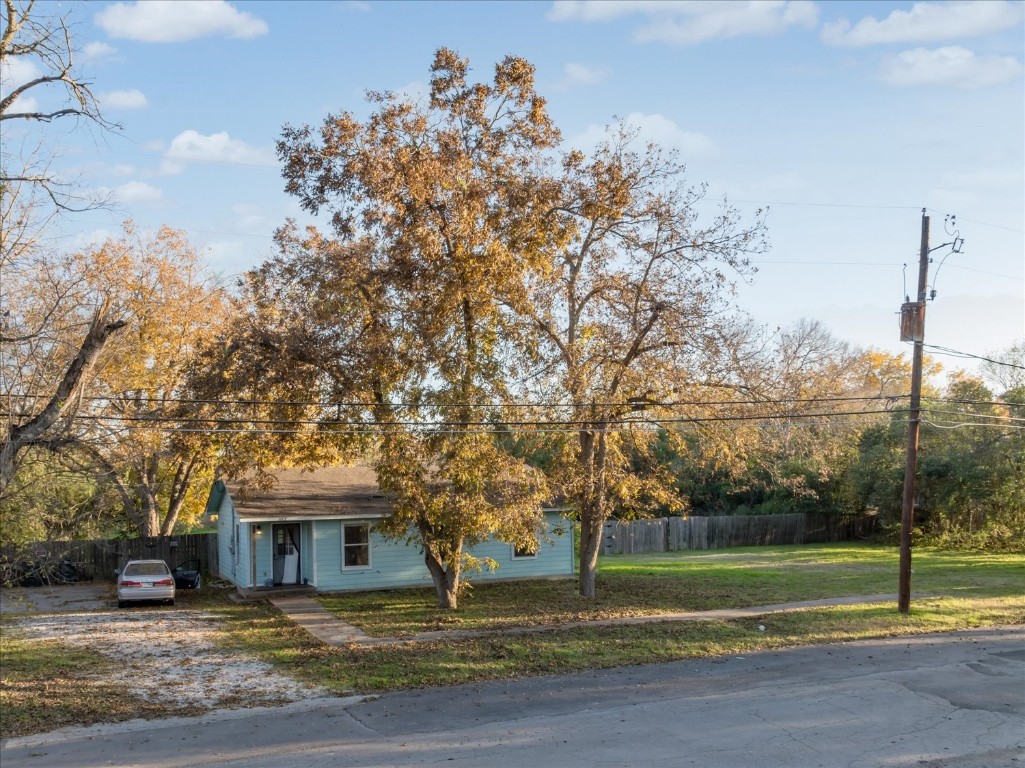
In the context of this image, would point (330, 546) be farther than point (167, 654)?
Yes

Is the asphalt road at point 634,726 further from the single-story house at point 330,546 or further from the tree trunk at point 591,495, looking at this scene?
the single-story house at point 330,546

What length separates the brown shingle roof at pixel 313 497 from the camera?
25250 mm

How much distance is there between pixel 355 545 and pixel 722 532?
80.7ft

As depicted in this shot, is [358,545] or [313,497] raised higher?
[313,497]

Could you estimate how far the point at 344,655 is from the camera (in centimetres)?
1706

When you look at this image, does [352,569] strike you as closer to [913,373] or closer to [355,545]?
[355,545]

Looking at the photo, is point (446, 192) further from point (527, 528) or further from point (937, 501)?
point (937, 501)

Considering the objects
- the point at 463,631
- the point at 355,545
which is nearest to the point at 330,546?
the point at 355,545

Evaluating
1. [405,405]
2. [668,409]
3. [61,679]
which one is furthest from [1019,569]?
[61,679]

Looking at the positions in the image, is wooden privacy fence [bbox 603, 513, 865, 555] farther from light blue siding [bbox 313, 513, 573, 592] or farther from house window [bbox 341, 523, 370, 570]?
house window [bbox 341, 523, 370, 570]

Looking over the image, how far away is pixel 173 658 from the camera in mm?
17312

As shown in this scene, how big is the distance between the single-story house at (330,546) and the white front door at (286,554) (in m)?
0.02

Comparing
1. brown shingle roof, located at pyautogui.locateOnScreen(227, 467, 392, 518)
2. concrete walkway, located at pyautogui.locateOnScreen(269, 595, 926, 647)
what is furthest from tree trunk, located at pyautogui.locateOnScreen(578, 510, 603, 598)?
brown shingle roof, located at pyautogui.locateOnScreen(227, 467, 392, 518)

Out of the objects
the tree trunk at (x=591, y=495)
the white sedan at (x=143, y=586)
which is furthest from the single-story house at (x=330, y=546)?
the white sedan at (x=143, y=586)
